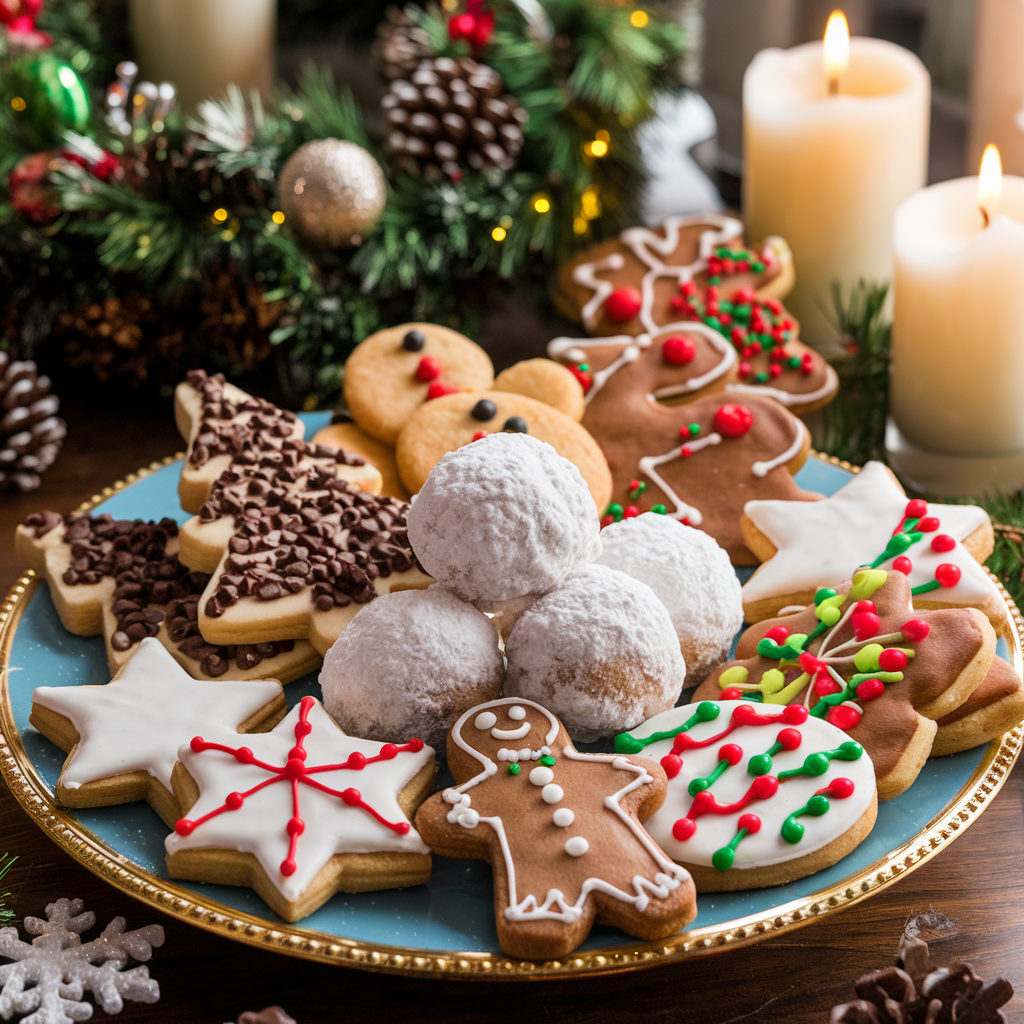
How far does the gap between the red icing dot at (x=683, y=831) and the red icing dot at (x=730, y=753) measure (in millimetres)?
74

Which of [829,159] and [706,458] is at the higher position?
[829,159]

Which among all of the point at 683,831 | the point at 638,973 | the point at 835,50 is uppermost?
the point at 835,50

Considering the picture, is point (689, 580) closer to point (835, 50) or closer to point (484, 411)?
point (484, 411)

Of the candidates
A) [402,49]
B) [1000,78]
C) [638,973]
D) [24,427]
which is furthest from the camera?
[1000,78]

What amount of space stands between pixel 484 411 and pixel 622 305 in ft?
1.27

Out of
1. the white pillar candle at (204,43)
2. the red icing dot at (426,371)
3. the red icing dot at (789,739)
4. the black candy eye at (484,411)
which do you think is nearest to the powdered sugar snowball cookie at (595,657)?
the red icing dot at (789,739)

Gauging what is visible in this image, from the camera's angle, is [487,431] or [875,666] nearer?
[875,666]

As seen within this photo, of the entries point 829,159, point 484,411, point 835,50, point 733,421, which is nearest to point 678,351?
point 733,421

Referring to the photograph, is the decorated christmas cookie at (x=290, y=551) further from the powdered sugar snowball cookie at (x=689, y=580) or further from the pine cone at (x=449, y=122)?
the pine cone at (x=449, y=122)

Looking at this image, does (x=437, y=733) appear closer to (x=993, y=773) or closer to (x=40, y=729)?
(x=40, y=729)

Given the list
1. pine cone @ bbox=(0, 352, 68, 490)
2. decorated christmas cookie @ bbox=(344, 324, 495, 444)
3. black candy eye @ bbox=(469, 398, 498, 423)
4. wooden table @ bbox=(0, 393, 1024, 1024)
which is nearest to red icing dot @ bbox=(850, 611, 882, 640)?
wooden table @ bbox=(0, 393, 1024, 1024)

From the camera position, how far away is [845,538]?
117cm

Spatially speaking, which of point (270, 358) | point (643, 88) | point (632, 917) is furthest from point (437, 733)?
point (643, 88)

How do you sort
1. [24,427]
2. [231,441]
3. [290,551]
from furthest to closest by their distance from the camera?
[24,427]
[231,441]
[290,551]
